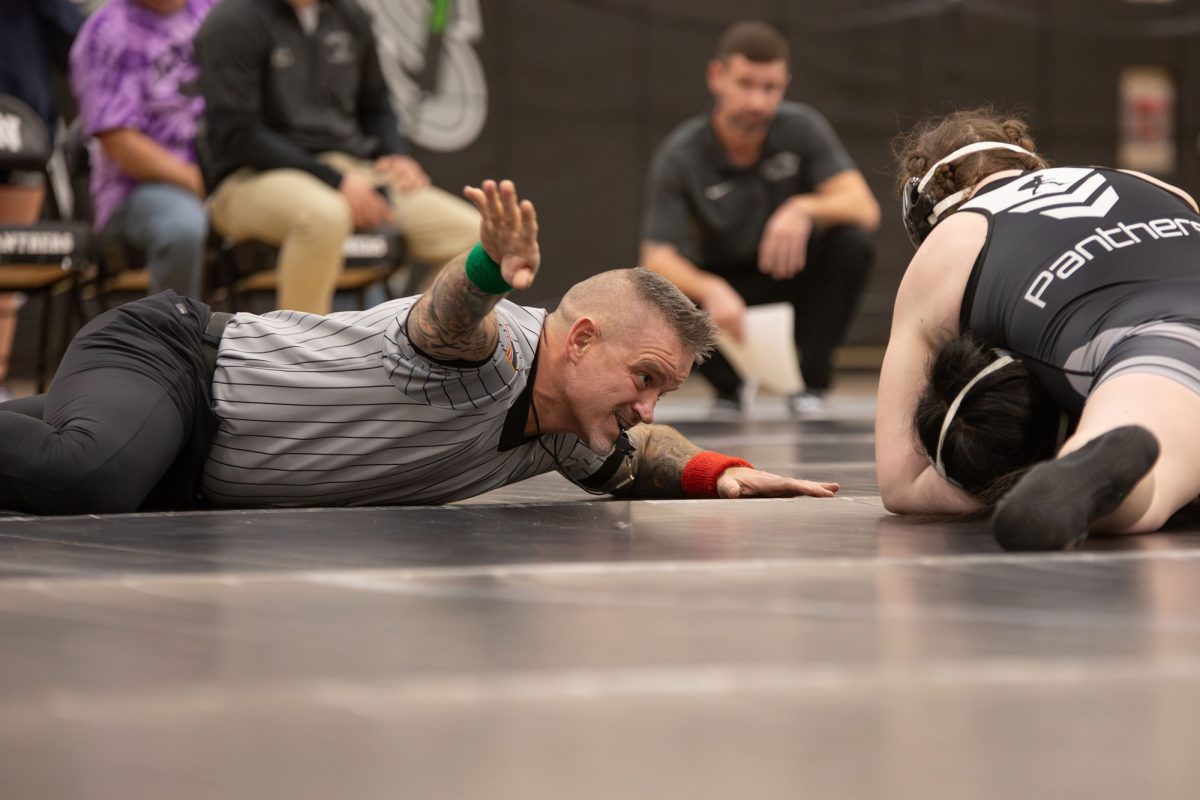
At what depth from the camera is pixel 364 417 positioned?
204 cm

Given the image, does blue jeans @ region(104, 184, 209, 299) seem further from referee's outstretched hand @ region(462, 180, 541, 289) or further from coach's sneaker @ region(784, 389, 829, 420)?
referee's outstretched hand @ region(462, 180, 541, 289)

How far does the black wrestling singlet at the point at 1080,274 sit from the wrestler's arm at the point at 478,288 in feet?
2.28

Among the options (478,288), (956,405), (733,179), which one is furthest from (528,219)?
(733,179)

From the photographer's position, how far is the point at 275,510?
202 cm

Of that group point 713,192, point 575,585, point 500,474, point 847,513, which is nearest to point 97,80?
point 713,192

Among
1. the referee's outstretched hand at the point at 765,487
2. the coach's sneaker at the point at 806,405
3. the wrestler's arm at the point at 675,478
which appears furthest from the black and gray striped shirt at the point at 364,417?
the coach's sneaker at the point at 806,405

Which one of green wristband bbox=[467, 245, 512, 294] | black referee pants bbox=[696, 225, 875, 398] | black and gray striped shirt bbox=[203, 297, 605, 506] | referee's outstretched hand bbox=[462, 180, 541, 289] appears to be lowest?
black referee pants bbox=[696, 225, 875, 398]

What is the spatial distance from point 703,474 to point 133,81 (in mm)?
2956

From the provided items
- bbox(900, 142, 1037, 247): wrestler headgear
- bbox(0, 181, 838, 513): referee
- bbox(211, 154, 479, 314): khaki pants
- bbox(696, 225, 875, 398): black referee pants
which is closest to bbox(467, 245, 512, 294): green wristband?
bbox(0, 181, 838, 513): referee

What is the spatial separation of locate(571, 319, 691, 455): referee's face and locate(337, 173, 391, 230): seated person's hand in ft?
8.14

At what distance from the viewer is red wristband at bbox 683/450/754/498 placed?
2205mm

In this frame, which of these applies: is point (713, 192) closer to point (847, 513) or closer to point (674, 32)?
point (674, 32)

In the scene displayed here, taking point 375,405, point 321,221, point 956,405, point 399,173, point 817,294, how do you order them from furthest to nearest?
1. point 817,294
2. point 399,173
3. point 321,221
4. point 375,405
5. point 956,405

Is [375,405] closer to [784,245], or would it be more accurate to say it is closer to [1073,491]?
[1073,491]
